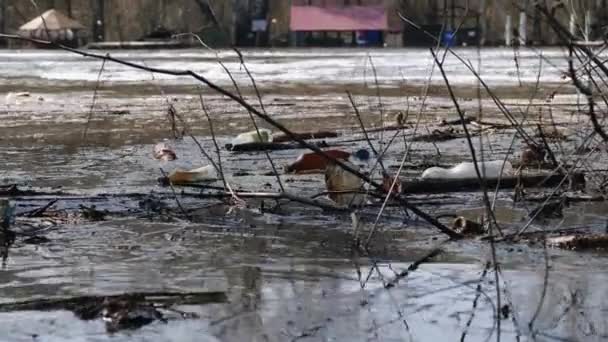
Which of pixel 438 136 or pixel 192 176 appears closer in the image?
pixel 192 176

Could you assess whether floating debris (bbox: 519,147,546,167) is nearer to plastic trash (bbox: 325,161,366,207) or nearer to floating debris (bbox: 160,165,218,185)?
plastic trash (bbox: 325,161,366,207)

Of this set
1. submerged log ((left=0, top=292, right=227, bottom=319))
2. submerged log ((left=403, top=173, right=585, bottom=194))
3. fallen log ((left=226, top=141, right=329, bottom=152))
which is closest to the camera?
submerged log ((left=0, top=292, right=227, bottom=319))

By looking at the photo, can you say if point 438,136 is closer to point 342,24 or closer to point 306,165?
point 306,165

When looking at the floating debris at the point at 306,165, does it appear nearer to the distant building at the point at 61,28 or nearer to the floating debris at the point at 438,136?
the floating debris at the point at 438,136

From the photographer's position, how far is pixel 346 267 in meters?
4.80

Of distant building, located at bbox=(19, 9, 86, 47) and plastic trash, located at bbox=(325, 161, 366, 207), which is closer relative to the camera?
plastic trash, located at bbox=(325, 161, 366, 207)

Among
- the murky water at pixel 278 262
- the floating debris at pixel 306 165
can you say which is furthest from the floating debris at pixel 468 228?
the floating debris at pixel 306 165

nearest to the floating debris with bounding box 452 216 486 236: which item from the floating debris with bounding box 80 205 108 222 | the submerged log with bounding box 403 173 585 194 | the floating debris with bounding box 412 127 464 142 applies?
the submerged log with bounding box 403 173 585 194

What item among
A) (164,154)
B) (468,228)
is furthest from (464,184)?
(164,154)

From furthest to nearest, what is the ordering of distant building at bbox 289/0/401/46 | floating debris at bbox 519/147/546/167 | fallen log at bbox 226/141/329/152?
distant building at bbox 289/0/401/46
fallen log at bbox 226/141/329/152
floating debris at bbox 519/147/546/167

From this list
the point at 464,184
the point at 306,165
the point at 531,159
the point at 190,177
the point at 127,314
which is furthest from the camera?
the point at 306,165

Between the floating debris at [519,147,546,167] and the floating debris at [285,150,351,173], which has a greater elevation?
the floating debris at [519,147,546,167]

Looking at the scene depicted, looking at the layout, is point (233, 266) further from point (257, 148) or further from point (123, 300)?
point (257, 148)

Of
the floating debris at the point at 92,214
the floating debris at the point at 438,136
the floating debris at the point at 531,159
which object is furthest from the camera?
the floating debris at the point at 438,136
